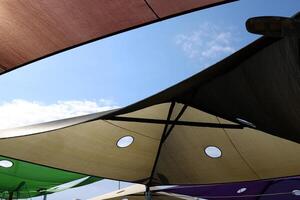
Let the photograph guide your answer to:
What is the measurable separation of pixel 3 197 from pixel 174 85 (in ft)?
26.3

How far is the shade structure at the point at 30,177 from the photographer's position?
678 centimetres

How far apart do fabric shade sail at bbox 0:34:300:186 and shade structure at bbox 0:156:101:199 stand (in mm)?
1818

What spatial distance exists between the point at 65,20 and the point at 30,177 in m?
5.75

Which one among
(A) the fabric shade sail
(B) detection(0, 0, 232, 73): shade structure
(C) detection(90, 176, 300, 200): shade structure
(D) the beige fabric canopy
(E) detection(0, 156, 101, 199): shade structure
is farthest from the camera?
(C) detection(90, 176, 300, 200): shade structure

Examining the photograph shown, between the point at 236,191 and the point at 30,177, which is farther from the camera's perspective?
the point at 30,177

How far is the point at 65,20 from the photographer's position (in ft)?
8.35

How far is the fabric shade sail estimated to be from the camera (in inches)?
120

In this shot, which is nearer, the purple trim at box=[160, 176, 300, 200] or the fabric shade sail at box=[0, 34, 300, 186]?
the fabric shade sail at box=[0, 34, 300, 186]

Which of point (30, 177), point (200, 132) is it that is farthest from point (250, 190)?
point (30, 177)

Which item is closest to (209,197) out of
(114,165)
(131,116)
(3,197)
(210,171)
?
(210,171)

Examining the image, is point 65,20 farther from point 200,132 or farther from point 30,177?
point 30,177

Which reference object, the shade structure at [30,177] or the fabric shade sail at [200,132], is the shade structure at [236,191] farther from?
the shade structure at [30,177]

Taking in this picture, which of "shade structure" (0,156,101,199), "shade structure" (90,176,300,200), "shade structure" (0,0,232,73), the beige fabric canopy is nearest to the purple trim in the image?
"shade structure" (90,176,300,200)

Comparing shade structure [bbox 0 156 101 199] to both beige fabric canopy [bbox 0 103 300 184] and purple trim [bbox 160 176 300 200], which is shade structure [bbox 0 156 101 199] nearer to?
beige fabric canopy [bbox 0 103 300 184]
